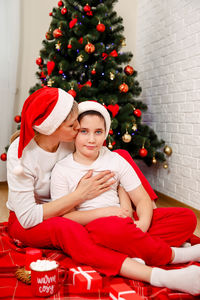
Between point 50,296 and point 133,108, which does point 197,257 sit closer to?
point 50,296

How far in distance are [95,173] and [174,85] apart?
1764 mm

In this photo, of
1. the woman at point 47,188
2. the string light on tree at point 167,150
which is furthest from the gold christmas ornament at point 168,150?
the woman at point 47,188

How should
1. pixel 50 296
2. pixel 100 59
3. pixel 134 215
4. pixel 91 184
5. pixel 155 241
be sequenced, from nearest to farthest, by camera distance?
pixel 50 296
pixel 155 241
pixel 91 184
pixel 134 215
pixel 100 59

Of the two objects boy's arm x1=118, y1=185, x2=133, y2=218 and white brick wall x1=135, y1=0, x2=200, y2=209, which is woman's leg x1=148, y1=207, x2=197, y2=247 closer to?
boy's arm x1=118, y1=185, x2=133, y2=218

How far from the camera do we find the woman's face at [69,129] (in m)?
1.56

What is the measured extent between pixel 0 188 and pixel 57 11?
1.98 m

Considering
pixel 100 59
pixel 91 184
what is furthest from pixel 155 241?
pixel 100 59

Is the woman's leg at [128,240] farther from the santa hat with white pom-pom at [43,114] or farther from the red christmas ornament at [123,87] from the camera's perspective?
the red christmas ornament at [123,87]

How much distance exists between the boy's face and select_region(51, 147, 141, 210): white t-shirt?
0.09 meters

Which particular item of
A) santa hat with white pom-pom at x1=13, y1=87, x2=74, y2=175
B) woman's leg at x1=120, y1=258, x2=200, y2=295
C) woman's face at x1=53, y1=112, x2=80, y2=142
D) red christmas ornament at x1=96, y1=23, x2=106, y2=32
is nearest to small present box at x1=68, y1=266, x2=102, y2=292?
woman's leg at x1=120, y1=258, x2=200, y2=295

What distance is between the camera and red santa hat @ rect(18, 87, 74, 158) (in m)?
1.50

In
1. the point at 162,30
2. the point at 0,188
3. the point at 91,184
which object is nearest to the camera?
the point at 91,184

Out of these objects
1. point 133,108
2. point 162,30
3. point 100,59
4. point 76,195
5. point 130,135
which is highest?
point 162,30

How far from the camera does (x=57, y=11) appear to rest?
2955 millimetres
